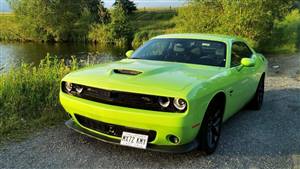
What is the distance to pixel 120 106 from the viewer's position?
12.6 feet

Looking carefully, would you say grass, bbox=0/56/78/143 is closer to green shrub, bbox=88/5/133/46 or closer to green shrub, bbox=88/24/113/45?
green shrub, bbox=88/5/133/46

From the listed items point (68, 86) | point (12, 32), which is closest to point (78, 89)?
point (68, 86)

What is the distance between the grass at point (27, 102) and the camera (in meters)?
5.11

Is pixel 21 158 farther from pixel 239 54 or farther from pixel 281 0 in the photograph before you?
pixel 281 0

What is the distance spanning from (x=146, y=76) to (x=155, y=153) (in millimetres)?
1049

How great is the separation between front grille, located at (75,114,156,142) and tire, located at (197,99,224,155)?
678 mm

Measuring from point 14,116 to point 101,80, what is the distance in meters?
2.17

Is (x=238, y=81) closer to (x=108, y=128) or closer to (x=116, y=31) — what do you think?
(x=108, y=128)

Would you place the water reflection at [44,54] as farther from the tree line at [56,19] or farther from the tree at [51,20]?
the tree at [51,20]

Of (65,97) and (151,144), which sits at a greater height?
(65,97)

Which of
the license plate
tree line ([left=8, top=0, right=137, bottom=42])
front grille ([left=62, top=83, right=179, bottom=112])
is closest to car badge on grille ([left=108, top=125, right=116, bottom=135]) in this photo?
the license plate

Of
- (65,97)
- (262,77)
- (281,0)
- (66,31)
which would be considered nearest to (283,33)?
(281,0)

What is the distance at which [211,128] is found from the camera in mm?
4332

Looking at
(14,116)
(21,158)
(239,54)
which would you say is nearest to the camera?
(21,158)
